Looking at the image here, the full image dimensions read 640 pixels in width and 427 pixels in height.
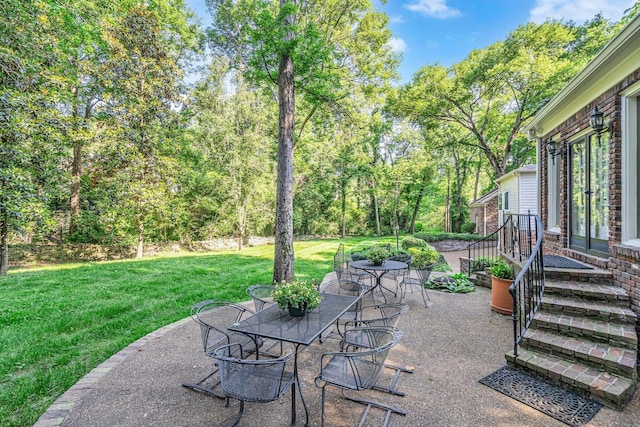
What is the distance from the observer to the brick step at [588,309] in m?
3.22

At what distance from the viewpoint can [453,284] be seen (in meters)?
6.58

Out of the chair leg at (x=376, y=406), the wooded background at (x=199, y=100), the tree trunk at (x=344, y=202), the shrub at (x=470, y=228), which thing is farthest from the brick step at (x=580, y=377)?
the shrub at (x=470, y=228)

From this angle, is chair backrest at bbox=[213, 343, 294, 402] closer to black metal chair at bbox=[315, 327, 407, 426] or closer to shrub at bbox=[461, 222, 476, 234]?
black metal chair at bbox=[315, 327, 407, 426]

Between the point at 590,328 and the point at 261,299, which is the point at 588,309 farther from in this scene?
the point at 261,299

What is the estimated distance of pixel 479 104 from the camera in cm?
1499

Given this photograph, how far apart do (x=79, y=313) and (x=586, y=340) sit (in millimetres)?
7026

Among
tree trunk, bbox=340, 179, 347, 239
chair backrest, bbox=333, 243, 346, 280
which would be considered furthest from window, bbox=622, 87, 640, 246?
tree trunk, bbox=340, 179, 347, 239

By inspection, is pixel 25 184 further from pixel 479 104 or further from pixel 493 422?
pixel 479 104

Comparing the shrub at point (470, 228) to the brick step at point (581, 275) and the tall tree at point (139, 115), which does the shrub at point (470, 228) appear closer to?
the brick step at point (581, 275)

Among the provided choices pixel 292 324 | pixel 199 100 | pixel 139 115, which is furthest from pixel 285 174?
pixel 199 100

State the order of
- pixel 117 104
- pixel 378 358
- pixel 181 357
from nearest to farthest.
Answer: pixel 378 358 → pixel 181 357 → pixel 117 104

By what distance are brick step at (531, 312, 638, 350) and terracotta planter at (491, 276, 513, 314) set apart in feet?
4.37

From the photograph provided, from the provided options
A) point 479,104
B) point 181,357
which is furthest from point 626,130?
point 479,104

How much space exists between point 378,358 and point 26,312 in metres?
5.99
